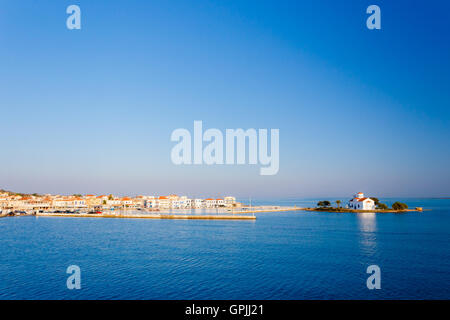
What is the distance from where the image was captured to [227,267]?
17.4 meters

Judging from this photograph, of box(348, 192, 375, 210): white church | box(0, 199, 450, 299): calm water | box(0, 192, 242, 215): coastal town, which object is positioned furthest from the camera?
box(0, 192, 242, 215): coastal town

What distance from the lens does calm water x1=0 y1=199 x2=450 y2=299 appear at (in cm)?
1320

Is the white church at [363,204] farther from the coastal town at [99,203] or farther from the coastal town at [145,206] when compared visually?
the coastal town at [99,203]

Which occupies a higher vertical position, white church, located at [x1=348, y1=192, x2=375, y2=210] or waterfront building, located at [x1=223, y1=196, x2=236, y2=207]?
white church, located at [x1=348, y1=192, x2=375, y2=210]

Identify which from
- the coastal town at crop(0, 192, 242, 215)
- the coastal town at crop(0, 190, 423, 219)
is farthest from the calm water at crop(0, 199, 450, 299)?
the coastal town at crop(0, 192, 242, 215)

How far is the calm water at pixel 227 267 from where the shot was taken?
13.2 metres

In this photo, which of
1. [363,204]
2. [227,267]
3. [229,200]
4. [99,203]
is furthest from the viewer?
[229,200]

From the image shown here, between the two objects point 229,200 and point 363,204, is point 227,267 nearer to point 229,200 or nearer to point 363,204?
point 363,204

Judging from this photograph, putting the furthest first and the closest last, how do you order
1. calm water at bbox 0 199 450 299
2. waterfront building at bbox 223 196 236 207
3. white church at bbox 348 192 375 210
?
1. waterfront building at bbox 223 196 236 207
2. white church at bbox 348 192 375 210
3. calm water at bbox 0 199 450 299

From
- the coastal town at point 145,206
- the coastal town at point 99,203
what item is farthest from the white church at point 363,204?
the coastal town at point 99,203

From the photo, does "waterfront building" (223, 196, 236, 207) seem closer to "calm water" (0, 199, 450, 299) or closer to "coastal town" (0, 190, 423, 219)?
"coastal town" (0, 190, 423, 219)

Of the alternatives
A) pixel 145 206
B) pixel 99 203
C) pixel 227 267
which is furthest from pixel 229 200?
pixel 227 267
